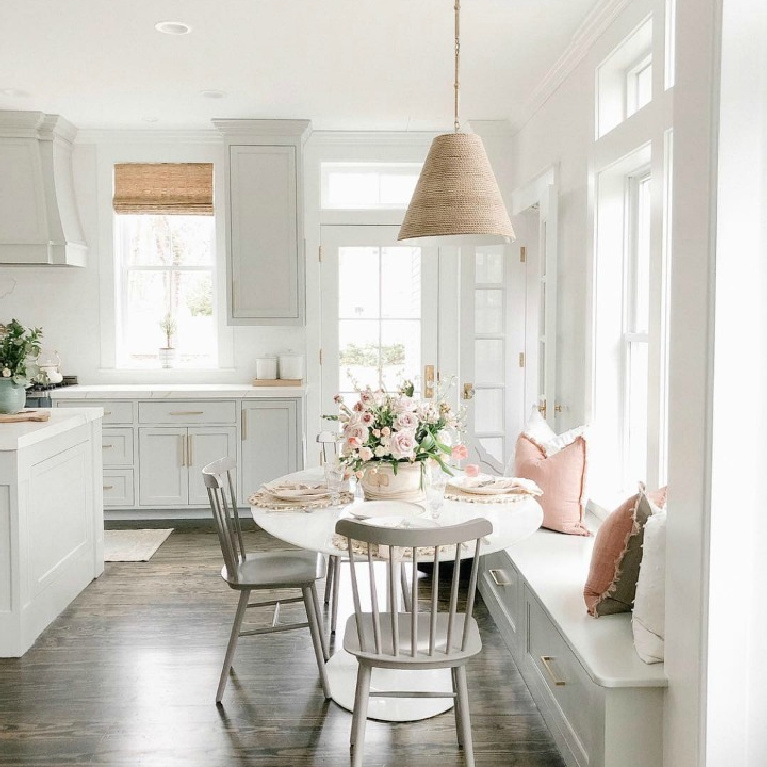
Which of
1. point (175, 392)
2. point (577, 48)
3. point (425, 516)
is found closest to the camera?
point (425, 516)

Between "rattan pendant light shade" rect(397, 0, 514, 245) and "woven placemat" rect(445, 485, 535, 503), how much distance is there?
3.23ft

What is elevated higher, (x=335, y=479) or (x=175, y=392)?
(x=175, y=392)

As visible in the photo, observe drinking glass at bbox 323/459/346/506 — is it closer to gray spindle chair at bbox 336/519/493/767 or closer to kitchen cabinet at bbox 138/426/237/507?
gray spindle chair at bbox 336/519/493/767

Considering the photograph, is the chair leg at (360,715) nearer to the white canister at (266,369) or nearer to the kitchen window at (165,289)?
the white canister at (266,369)

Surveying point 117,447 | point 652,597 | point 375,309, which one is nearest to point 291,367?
point 375,309

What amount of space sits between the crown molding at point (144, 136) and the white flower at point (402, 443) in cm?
403

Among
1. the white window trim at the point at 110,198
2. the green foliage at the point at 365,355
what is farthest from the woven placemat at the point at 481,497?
the white window trim at the point at 110,198

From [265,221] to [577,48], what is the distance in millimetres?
2620

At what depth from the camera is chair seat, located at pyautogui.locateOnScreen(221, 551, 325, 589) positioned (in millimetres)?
2961

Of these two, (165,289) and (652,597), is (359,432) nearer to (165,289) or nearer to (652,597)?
(652,597)

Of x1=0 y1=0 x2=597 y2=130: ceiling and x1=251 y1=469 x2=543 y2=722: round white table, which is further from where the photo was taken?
x1=0 y1=0 x2=597 y2=130: ceiling

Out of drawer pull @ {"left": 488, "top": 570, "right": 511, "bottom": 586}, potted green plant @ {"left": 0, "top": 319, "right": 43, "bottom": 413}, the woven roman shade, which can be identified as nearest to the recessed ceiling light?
potted green plant @ {"left": 0, "top": 319, "right": 43, "bottom": 413}

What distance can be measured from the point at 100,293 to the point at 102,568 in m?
2.47

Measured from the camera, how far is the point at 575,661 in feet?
7.81
